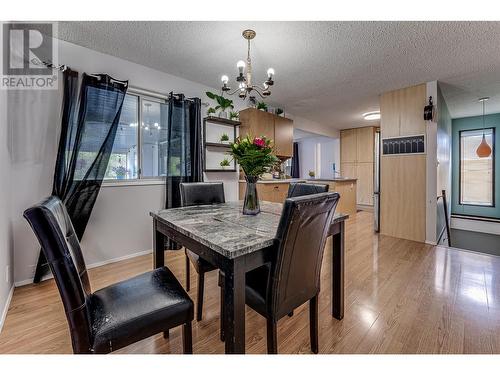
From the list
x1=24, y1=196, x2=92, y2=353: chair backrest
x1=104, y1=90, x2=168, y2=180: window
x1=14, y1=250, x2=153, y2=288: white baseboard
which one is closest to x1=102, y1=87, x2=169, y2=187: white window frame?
x1=104, y1=90, x2=168, y2=180: window

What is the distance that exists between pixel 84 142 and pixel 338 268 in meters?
2.75

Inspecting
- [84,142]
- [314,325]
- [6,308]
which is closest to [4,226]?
[6,308]

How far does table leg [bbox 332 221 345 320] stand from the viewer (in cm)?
162

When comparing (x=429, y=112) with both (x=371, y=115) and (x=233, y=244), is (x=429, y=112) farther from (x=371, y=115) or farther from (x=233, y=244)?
(x=233, y=244)

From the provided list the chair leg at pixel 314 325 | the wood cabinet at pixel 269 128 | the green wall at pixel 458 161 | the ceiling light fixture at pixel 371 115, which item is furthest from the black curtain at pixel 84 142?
the green wall at pixel 458 161

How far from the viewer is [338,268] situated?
1630 mm

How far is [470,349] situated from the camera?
1.37m

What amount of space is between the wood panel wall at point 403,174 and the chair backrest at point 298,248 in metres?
3.22

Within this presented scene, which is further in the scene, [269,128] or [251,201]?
[269,128]

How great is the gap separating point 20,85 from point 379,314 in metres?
3.78
